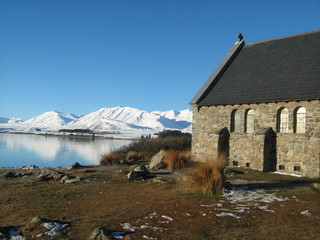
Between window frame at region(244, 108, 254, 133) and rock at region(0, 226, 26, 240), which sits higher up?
window frame at region(244, 108, 254, 133)

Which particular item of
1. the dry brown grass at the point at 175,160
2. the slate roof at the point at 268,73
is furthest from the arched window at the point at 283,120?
the dry brown grass at the point at 175,160

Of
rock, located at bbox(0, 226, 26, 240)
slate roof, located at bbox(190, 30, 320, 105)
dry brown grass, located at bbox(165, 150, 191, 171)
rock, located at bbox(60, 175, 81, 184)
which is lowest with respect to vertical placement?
rock, located at bbox(0, 226, 26, 240)

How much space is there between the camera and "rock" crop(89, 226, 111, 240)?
6645 mm

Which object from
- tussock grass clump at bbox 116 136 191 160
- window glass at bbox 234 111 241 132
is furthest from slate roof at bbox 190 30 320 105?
tussock grass clump at bbox 116 136 191 160

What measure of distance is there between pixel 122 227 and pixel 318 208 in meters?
5.62

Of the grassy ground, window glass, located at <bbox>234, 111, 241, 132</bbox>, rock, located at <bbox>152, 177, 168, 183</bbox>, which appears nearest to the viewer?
the grassy ground

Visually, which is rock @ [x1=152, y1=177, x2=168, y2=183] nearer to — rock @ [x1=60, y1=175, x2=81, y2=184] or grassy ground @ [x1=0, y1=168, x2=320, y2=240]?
grassy ground @ [x1=0, y1=168, x2=320, y2=240]

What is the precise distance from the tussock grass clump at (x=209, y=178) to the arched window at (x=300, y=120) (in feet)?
26.6

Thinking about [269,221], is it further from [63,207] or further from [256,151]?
[256,151]

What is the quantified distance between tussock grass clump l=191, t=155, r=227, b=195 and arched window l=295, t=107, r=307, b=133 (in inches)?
319

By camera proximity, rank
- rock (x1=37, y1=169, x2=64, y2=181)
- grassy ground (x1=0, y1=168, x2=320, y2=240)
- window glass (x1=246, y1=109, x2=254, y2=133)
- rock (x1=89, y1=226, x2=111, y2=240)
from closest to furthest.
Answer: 1. rock (x1=89, y1=226, x2=111, y2=240)
2. grassy ground (x1=0, y1=168, x2=320, y2=240)
3. rock (x1=37, y1=169, x2=64, y2=181)
4. window glass (x1=246, y1=109, x2=254, y2=133)

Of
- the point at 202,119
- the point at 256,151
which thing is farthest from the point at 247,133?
the point at 202,119

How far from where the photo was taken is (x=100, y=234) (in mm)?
6762

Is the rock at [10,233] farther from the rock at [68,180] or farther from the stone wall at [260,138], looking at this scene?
the stone wall at [260,138]
